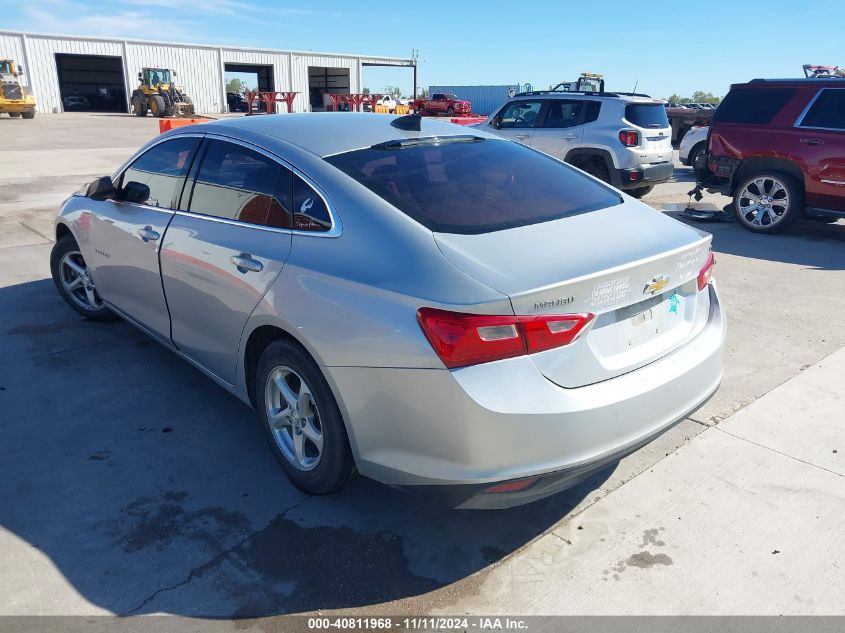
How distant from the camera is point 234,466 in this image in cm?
335

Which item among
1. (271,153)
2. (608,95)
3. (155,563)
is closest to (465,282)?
(271,153)

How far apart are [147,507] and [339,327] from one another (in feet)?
4.26

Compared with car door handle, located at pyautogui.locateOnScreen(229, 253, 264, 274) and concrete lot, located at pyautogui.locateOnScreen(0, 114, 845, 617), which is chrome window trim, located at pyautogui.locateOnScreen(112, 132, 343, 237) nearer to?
car door handle, located at pyautogui.locateOnScreen(229, 253, 264, 274)

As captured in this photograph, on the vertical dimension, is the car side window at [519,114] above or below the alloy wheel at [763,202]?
above

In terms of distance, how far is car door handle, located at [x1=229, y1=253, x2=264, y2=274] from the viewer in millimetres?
2999

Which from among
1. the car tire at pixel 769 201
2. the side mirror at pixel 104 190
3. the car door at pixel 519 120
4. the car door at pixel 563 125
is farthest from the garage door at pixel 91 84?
the side mirror at pixel 104 190

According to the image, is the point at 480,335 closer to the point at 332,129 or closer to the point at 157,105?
the point at 332,129

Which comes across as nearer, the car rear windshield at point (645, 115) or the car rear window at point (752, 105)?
the car rear window at point (752, 105)

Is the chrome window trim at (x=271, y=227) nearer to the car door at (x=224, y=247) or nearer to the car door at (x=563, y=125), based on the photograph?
the car door at (x=224, y=247)

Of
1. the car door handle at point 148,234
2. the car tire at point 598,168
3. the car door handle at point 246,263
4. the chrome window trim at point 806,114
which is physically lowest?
the car tire at point 598,168

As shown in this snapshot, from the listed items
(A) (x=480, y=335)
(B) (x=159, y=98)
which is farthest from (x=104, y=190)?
(B) (x=159, y=98)

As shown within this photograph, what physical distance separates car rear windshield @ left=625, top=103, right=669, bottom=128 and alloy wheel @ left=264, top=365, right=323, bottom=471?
888 centimetres

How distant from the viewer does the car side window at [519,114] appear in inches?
453

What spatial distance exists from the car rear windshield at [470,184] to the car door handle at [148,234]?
1353mm
